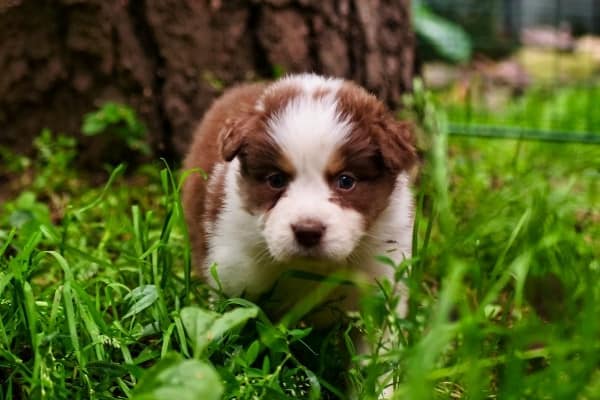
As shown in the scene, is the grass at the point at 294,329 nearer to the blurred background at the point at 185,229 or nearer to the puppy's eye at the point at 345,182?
the blurred background at the point at 185,229

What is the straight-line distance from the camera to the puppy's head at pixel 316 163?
278cm

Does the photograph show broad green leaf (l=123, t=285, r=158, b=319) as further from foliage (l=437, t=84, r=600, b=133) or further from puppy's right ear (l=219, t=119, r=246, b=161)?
foliage (l=437, t=84, r=600, b=133)

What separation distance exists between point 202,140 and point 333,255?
4.05ft

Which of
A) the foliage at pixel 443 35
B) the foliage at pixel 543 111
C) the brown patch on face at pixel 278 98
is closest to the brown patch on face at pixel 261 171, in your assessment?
the brown patch on face at pixel 278 98

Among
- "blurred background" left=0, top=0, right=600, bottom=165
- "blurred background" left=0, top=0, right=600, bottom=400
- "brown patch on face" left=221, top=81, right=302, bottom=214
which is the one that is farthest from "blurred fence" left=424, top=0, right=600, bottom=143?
"brown patch on face" left=221, top=81, right=302, bottom=214

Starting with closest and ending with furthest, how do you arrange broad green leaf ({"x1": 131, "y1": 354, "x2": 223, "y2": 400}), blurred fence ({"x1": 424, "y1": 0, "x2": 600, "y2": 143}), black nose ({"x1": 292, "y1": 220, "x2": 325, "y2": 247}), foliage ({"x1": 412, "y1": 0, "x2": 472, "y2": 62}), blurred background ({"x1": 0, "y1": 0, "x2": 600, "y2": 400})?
1. broad green leaf ({"x1": 131, "y1": 354, "x2": 223, "y2": 400})
2. blurred background ({"x1": 0, "y1": 0, "x2": 600, "y2": 400})
3. black nose ({"x1": 292, "y1": 220, "x2": 325, "y2": 247})
4. blurred fence ({"x1": 424, "y1": 0, "x2": 600, "y2": 143})
5. foliage ({"x1": 412, "y1": 0, "x2": 472, "y2": 62})

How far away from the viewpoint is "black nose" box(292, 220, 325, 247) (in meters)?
2.71

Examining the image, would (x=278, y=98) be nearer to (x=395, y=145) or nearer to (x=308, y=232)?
(x=395, y=145)

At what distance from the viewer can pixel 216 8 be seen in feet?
15.4

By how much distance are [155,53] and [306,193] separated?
2172 mm

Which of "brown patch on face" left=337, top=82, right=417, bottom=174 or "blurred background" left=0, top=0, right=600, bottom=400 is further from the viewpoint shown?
"brown patch on face" left=337, top=82, right=417, bottom=174

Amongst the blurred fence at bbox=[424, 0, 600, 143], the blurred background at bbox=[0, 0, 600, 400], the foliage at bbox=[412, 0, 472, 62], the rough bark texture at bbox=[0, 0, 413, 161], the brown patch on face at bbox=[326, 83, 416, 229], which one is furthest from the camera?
the foliage at bbox=[412, 0, 472, 62]

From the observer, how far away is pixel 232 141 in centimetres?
301

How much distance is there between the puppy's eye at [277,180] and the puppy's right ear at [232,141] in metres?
0.15
